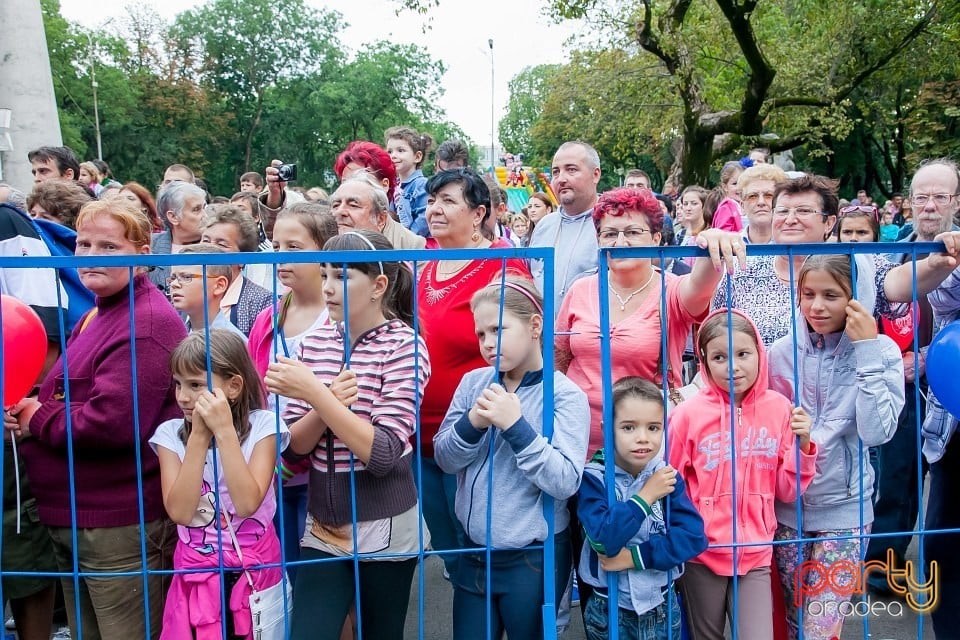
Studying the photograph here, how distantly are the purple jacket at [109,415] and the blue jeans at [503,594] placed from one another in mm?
1064

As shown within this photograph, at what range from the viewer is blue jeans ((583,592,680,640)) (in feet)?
9.55

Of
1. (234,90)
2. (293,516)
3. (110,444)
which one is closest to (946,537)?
(293,516)

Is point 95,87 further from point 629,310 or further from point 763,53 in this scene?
point 629,310

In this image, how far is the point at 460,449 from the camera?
2.79 meters

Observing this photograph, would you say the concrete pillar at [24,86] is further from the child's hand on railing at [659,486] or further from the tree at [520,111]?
the tree at [520,111]

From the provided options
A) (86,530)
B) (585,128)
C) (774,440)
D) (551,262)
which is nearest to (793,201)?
(774,440)

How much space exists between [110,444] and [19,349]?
466mm

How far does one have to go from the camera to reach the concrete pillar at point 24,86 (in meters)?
8.45

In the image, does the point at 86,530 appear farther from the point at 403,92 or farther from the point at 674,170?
the point at 403,92

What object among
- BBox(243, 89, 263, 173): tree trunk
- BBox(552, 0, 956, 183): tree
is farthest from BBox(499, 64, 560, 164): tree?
BBox(552, 0, 956, 183): tree

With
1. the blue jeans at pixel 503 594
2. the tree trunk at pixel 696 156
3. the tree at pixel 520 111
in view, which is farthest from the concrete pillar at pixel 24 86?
the tree at pixel 520 111

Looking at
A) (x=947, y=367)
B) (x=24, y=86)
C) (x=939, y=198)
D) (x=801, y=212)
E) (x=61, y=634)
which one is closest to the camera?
(x=947, y=367)

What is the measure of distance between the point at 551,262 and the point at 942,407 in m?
1.82

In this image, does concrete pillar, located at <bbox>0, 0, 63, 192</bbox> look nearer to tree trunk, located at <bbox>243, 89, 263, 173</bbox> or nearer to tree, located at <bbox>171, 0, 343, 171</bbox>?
tree trunk, located at <bbox>243, 89, 263, 173</bbox>
